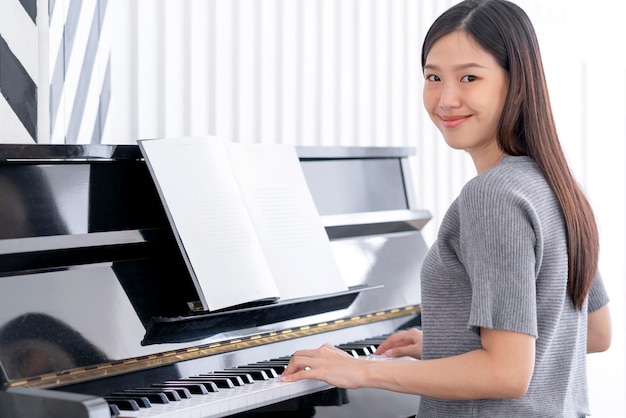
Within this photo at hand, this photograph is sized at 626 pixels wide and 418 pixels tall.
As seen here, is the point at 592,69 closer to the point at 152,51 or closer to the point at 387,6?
the point at 387,6

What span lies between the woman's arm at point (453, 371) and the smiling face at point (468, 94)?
1.21ft

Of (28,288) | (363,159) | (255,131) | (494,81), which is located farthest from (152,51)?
(494,81)

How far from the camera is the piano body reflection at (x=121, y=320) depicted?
1626mm

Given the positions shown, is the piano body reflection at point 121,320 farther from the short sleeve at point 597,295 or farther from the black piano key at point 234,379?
the short sleeve at point 597,295

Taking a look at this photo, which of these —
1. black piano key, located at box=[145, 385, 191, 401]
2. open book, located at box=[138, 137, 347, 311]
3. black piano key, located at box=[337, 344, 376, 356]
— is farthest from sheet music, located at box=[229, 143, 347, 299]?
black piano key, located at box=[145, 385, 191, 401]

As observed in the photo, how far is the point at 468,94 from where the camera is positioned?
1.67 m

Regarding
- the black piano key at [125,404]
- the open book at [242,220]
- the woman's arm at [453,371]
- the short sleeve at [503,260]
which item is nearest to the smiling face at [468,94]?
the short sleeve at [503,260]

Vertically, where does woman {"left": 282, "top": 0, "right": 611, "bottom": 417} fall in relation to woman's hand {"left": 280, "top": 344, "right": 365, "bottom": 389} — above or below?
above

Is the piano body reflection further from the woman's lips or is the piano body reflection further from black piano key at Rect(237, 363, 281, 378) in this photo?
the woman's lips

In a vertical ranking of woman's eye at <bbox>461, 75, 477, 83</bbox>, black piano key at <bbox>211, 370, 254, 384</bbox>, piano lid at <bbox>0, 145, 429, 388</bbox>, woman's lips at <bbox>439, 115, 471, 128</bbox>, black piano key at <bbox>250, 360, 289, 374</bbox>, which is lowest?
black piano key at <bbox>250, 360, 289, 374</bbox>

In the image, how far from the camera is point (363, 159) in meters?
2.68

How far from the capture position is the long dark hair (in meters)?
1.62

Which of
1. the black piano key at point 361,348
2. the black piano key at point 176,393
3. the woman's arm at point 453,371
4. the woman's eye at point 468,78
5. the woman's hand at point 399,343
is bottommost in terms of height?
the black piano key at point 361,348

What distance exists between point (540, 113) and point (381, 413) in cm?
87
